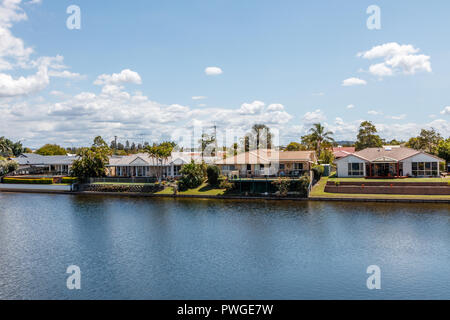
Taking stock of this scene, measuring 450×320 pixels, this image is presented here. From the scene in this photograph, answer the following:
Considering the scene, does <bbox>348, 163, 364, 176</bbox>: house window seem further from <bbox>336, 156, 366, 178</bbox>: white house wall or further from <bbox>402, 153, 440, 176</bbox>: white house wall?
<bbox>402, 153, 440, 176</bbox>: white house wall

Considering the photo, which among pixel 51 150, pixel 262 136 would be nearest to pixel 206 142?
pixel 262 136

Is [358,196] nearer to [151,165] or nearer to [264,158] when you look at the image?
[264,158]

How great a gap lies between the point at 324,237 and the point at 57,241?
72.2ft

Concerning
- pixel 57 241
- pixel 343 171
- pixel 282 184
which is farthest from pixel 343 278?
pixel 343 171

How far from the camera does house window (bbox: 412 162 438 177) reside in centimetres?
5422

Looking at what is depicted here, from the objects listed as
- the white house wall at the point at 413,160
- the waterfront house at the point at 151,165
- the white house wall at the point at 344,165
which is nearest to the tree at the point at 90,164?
the waterfront house at the point at 151,165

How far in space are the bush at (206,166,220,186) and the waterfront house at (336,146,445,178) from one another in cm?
1922

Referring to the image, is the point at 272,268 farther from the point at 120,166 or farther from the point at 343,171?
the point at 120,166

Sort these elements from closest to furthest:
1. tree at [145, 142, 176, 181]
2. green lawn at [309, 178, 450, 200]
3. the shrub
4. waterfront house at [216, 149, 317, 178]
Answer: green lawn at [309, 178, 450, 200]
the shrub
waterfront house at [216, 149, 317, 178]
tree at [145, 142, 176, 181]

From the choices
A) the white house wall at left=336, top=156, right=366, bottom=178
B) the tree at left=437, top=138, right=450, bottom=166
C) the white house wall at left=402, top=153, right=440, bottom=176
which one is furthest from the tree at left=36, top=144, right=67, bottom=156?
the tree at left=437, top=138, right=450, bottom=166

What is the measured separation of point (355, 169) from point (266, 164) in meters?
13.9

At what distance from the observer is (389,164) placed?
57156 mm

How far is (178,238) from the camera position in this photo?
3128cm

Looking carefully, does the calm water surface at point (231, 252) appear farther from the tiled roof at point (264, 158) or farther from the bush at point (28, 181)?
the bush at point (28, 181)
